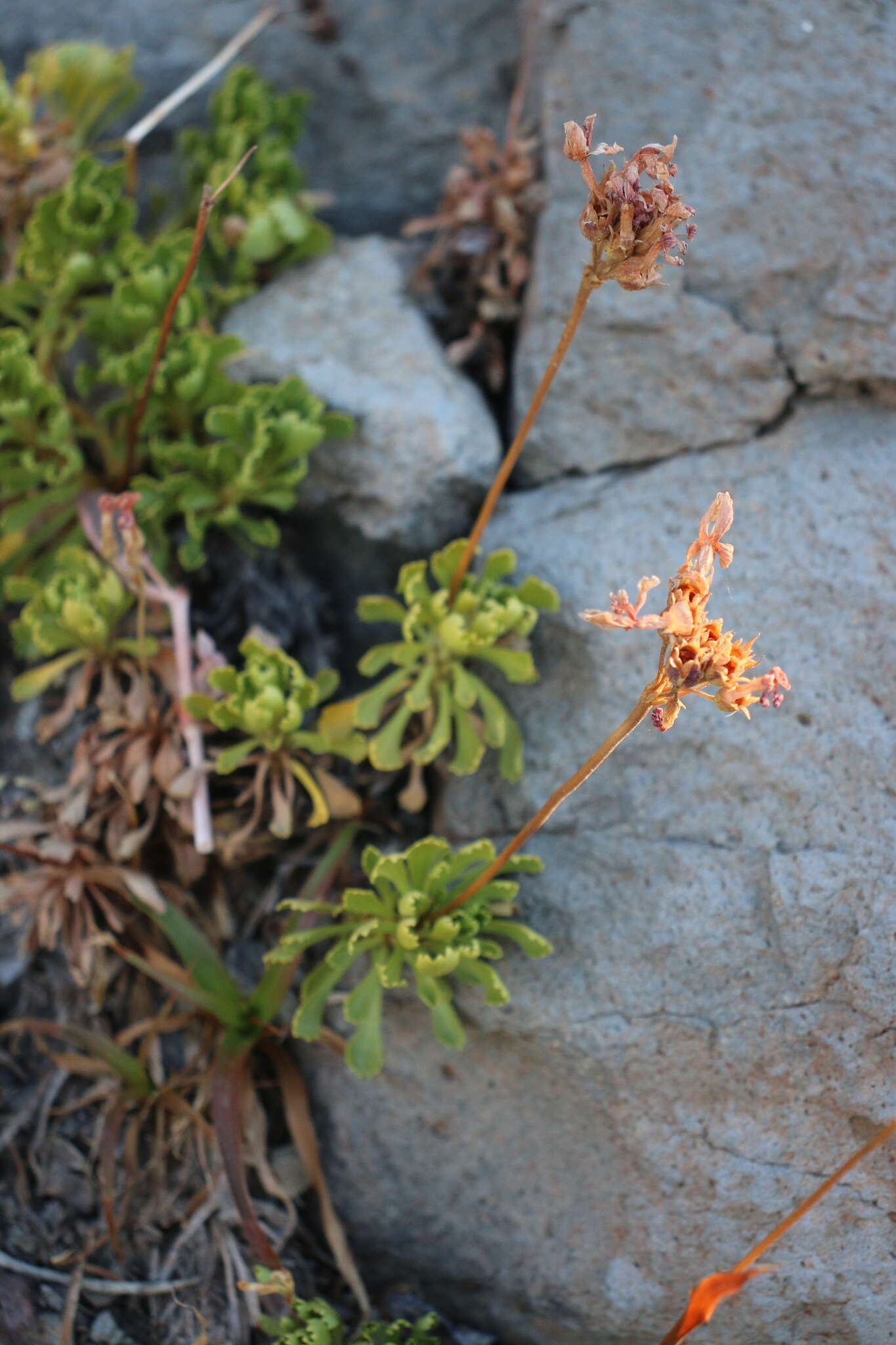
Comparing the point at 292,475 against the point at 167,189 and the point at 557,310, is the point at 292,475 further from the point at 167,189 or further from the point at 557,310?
the point at 167,189

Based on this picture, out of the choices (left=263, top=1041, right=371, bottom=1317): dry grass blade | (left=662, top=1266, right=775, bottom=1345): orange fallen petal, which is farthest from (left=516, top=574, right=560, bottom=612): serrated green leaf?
(left=662, top=1266, right=775, bottom=1345): orange fallen petal

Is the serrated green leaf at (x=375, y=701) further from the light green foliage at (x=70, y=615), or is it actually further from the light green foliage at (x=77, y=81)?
the light green foliage at (x=77, y=81)

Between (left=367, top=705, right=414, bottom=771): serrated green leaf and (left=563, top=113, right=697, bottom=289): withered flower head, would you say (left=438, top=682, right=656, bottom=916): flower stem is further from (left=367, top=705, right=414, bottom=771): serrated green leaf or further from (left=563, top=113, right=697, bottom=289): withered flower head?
(left=563, top=113, right=697, bottom=289): withered flower head

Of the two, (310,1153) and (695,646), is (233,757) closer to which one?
(310,1153)

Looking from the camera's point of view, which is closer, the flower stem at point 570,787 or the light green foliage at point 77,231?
the flower stem at point 570,787

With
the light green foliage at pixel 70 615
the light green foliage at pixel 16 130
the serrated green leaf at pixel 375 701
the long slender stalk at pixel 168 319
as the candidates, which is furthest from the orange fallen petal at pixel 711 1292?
the light green foliage at pixel 16 130

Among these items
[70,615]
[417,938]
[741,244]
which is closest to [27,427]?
[70,615]
